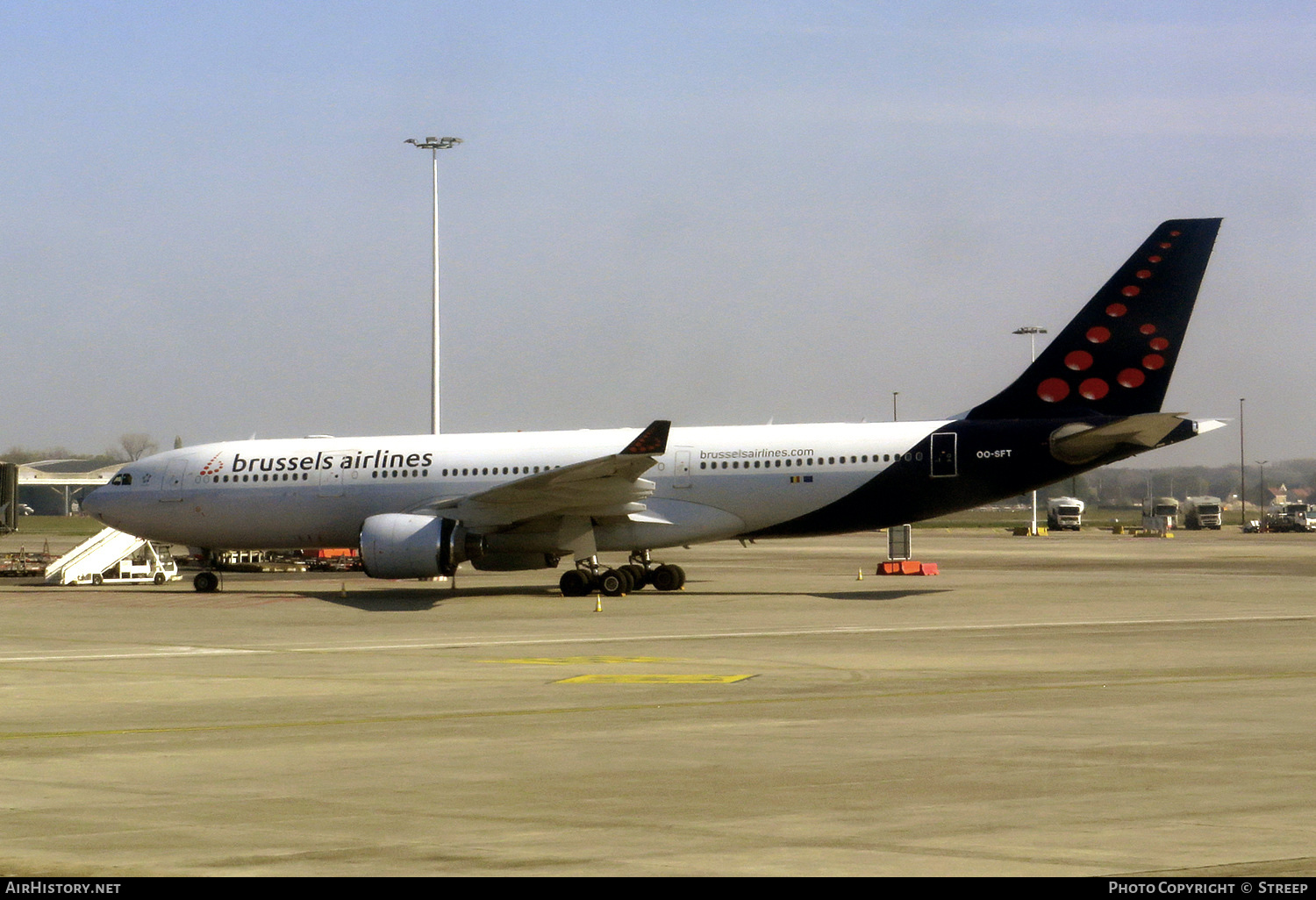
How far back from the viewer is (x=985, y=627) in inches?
891

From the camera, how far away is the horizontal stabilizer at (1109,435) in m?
27.9

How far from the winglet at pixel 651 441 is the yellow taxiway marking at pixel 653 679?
11648mm

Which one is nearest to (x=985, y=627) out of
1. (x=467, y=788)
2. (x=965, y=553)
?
(x=467, y=788)

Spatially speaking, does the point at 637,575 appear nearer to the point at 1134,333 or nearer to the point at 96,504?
the point at 1134,333

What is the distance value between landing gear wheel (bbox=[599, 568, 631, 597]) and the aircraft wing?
4.49ft

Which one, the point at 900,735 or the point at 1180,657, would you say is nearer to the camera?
the point at 900,735

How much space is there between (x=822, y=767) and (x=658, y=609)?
17077mm

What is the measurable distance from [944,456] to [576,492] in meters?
7.47

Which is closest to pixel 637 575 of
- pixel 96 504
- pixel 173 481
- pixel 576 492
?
pixel 576 492

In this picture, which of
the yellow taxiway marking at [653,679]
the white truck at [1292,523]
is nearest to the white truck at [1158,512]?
the white truck at [1292,523]

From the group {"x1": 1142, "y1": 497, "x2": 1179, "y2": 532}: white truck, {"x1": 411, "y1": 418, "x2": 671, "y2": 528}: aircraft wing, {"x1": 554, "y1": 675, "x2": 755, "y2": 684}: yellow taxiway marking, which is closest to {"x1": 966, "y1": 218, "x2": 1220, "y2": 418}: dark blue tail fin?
{"x1": 411, "y1": 418, "x2": 671, "y2": 528}: aircraft wing
